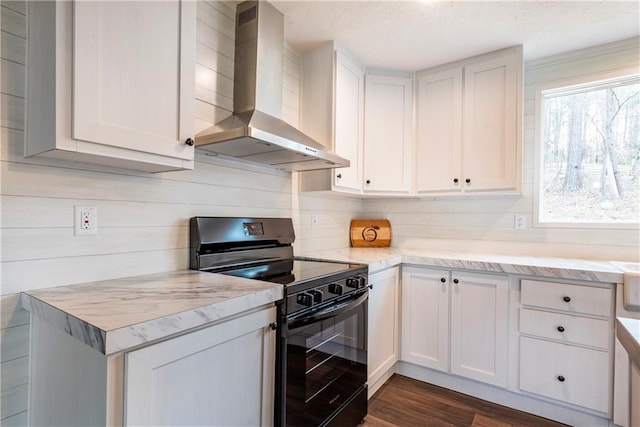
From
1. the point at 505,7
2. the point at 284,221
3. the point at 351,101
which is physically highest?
the point at 505,7

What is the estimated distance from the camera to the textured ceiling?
182 centimetres

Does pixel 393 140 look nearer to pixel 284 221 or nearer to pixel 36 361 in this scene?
pixel 284 221

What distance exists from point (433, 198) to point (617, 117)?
135 cm

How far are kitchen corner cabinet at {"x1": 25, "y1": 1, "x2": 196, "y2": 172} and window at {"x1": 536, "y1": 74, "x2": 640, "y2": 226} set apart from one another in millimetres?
2512

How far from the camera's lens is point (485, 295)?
2096 millimetres

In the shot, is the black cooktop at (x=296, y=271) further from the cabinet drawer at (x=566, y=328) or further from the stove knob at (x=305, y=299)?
the cabinet drawer at (x=566, y=328)

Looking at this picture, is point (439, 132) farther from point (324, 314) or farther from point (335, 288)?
point (324, 314)

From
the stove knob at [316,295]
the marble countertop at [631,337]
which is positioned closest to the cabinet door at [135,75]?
the stove knob at [316,295]

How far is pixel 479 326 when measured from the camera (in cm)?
212

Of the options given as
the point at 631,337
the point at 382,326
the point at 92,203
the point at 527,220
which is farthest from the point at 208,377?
the point at 527,220

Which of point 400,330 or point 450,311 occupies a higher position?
point 450,311

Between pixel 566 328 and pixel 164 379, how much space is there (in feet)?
6.86

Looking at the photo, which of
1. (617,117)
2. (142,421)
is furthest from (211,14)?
(617,117)

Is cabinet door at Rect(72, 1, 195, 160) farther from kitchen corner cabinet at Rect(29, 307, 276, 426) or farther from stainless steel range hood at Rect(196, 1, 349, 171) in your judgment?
kitchen corner cabinet at Rect(29, 307, 276, 426)
